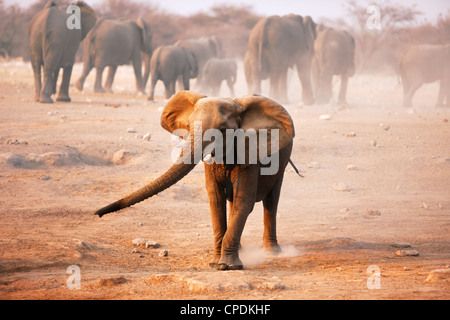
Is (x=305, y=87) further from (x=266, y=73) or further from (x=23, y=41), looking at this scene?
(x=23, y=41)

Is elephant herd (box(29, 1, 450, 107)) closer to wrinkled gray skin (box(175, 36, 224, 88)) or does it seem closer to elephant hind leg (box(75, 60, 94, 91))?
elephant hind leg (box(75, 60, 94, 91))

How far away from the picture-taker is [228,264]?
539 centimetres

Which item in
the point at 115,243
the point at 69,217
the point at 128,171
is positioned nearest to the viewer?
the point at 115,243

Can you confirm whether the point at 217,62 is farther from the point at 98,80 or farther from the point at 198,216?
the point at 198,216

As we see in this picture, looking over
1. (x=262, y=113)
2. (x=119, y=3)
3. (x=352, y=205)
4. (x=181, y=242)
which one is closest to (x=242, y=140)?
(x=262, y=113)

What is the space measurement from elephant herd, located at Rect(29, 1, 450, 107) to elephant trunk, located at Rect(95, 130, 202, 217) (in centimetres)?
1043

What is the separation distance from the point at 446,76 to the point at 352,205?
1404 centimetres

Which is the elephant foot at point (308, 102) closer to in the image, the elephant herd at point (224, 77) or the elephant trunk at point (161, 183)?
the elephant herd at point (224, 77)

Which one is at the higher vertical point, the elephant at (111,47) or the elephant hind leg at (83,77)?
the elephant at (111,47)

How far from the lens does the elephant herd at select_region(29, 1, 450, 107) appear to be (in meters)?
14.9

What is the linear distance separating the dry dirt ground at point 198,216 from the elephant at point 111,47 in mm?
5541

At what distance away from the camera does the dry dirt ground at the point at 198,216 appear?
457 cm

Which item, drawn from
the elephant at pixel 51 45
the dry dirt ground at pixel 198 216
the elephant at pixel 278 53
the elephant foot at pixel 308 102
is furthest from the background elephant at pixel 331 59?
the elephant at pixel 51 45

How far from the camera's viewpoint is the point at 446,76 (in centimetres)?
2102
